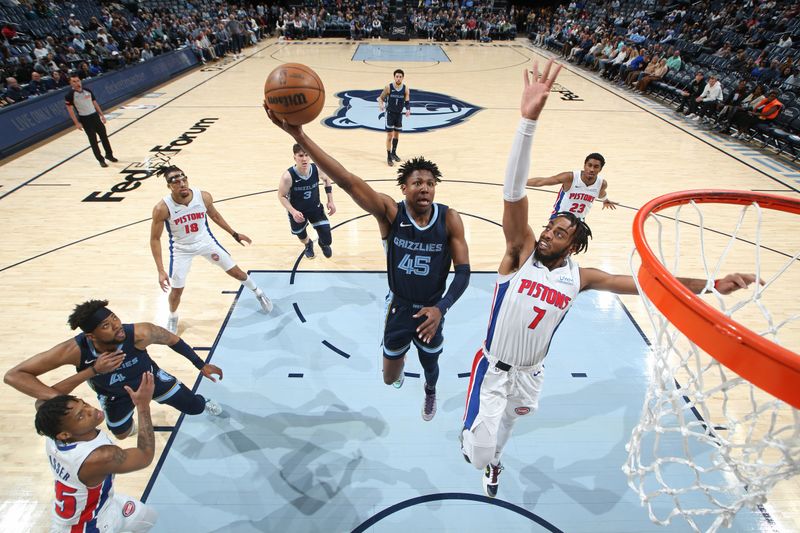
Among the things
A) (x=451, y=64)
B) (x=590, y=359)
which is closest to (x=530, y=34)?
(x=451, y=64)

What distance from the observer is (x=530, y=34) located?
1137 inches

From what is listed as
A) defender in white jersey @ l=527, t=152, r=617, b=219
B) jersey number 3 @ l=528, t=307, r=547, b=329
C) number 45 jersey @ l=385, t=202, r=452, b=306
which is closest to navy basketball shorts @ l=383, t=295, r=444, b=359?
number 45 jersey @ l=385, t=202, r=452, b=306

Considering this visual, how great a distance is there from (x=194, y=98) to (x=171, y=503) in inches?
530

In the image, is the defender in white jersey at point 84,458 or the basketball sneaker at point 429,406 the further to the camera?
the basketball sneaker at point 429,406

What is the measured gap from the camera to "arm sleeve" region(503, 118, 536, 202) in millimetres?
2326

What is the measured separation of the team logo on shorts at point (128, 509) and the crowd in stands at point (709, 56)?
12.4m

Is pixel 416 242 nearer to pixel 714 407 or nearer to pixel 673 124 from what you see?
pixel 714 407

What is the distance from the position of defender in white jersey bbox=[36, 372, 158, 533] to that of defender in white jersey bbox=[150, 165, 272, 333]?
7.07 ft

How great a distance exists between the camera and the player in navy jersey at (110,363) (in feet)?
9.32

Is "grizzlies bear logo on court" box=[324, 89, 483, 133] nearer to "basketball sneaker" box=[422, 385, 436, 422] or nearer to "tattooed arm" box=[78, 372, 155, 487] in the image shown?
"basketball sneaker" box=[422, 385, 436, 422]

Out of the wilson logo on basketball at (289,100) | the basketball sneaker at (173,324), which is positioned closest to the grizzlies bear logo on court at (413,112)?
the basketball sneaker at (173,324)

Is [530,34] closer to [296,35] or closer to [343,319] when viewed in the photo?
[296,35]

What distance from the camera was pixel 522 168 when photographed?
2.41 meters

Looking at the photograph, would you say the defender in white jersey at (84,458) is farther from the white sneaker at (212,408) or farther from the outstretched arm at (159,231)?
the outstretched arm at (159,231)
